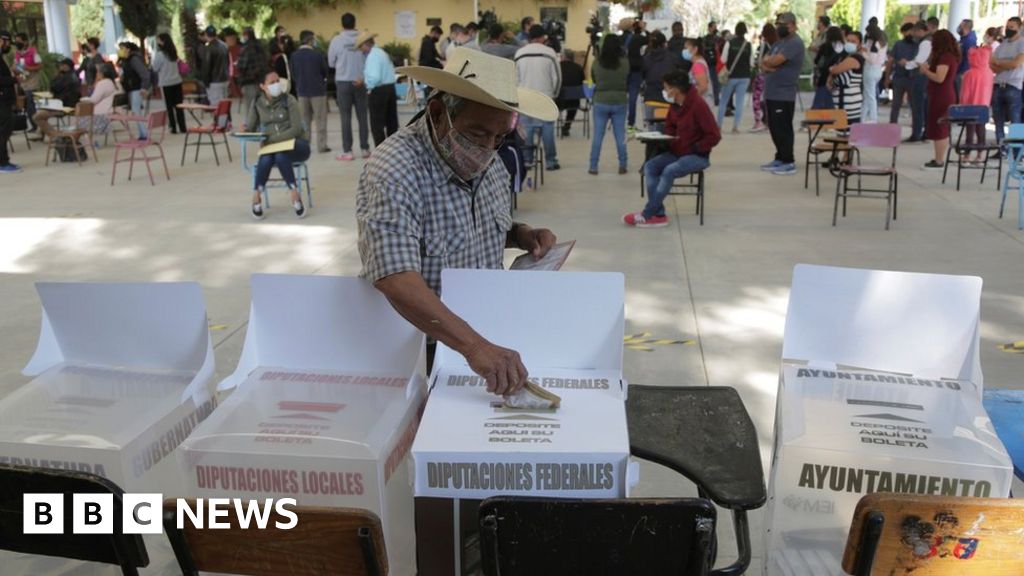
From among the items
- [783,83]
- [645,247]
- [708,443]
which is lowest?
[645,247]

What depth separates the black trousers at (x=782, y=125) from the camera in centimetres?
1052

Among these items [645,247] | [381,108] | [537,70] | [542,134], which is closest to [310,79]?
[381,108]

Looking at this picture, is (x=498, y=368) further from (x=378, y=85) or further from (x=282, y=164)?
(x=378, y=85)

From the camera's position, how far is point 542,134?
36.5 feet

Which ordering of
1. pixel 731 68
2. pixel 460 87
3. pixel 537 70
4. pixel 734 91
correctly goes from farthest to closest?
pixel 734 91 < pixel 731 68 < pixel 537 70 < pixel 460 87

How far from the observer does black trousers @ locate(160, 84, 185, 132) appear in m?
15.6

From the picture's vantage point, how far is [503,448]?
6.15ft

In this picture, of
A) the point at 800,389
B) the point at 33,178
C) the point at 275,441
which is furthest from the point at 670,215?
the point at 33,178

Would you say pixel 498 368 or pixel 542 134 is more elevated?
pixel 498 368

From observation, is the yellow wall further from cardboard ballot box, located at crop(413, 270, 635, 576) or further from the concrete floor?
cardboard ballot box, located at crop(413, 270, 635, 576)

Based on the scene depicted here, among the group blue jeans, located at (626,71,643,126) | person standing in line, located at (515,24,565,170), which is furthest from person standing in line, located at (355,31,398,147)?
blue jeans, located at (626,71,643,126)

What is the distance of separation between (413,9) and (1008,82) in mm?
18260

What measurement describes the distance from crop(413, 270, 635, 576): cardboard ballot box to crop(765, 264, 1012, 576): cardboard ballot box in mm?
472

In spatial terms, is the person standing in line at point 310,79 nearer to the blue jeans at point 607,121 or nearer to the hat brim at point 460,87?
the blue jeans at point 607,121
